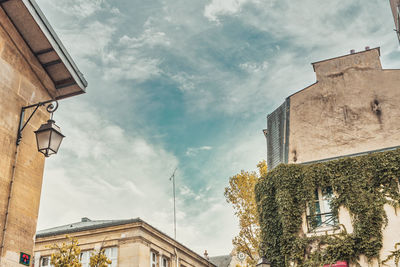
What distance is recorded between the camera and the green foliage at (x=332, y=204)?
16016 millimetres

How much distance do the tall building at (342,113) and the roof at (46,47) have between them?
514 inches

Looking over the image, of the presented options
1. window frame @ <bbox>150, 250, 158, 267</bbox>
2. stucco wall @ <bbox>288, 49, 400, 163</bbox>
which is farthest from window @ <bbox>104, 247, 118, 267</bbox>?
stucco wall @ <bbox>288, 49, 400, 163</bbox>

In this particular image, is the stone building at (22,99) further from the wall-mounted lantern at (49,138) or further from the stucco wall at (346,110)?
the stucco wall at (346,110)

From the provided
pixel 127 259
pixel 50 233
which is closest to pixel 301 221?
pixel 127 259

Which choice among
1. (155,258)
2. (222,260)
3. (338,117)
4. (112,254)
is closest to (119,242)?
(112,254)

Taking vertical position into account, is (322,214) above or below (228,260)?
below

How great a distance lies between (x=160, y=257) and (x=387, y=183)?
14.4 metres

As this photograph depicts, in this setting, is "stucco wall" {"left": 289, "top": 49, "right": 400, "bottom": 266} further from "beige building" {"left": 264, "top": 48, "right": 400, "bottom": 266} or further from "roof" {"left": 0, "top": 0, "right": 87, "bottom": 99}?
"roof" {"left": 0, "top": 0, "right": 87, "bottom": 99}

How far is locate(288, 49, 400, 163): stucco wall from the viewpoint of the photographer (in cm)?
1842

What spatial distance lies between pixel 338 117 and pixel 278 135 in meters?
3.19

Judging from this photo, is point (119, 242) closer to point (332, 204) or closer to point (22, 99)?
point (332, 204)

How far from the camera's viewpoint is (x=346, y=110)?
63.3 feet

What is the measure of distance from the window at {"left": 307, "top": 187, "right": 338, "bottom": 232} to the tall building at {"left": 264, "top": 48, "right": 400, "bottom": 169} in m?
1.90

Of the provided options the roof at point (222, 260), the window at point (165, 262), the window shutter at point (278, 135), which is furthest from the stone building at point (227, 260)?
the window shutter at point (278, 135)
